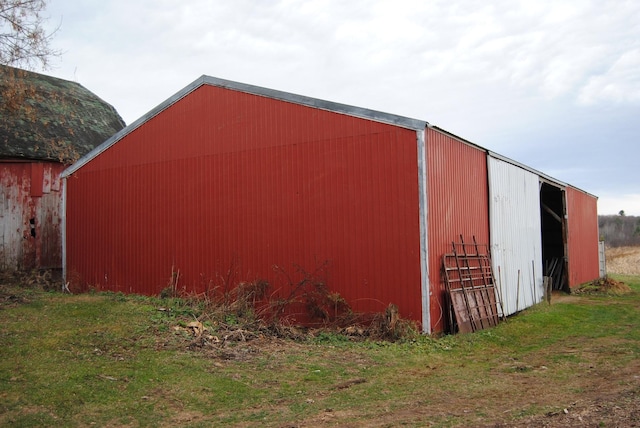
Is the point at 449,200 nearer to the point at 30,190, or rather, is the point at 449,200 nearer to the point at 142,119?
the point at 142,119

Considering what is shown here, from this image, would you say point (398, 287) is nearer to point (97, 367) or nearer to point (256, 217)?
point (256, 217)

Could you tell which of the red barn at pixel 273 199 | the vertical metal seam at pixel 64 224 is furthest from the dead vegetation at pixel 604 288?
the vertical metal seam at pixel 64 224

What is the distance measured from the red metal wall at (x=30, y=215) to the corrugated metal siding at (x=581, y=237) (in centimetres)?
1868

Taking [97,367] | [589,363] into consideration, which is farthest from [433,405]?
[97,367]

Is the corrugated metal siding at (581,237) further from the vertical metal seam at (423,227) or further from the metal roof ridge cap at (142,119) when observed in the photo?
the metal roof ridge cap at (142,119)

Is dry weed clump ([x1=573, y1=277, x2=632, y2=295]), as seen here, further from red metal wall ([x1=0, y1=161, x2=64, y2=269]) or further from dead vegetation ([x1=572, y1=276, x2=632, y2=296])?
red metal wall ([x1=0, y1=161, x2=64, y2=269])

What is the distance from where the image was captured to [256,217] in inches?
529

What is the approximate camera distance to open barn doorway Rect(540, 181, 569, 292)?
21422 mm

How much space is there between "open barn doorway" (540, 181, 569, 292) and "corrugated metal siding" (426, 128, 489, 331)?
865 centimetres

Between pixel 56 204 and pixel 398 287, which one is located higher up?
pixel 56 204

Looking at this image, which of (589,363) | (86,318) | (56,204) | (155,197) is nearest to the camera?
(589,363)

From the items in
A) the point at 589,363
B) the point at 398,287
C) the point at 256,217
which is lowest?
the point at 589,363

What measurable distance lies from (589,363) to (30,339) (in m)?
9.40

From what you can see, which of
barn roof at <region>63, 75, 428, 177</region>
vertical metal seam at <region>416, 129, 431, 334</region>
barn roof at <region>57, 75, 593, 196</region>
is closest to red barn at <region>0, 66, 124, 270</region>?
barn roof at <region>63, 75, 428, 177</region>
